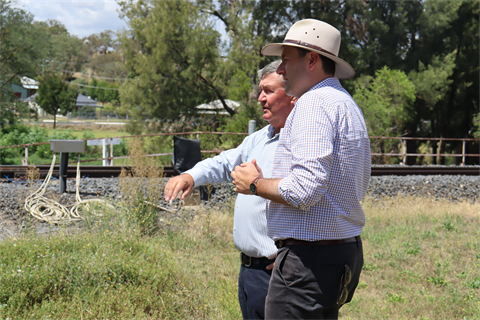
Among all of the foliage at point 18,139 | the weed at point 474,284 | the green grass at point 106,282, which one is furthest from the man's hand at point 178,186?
the foliage at point 18,139

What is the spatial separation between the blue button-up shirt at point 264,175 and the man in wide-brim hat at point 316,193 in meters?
0.57

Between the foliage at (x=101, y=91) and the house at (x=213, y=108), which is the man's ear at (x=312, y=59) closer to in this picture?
the house at (x=213, y=108)

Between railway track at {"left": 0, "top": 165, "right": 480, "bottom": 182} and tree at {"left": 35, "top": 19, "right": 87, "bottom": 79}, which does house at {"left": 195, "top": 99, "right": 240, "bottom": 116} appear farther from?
tree at {"left": 35, "top": 19, "right": 87, "bottom": 79}

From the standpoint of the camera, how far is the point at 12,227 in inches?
250

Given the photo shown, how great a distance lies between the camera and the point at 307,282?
1.87 meters

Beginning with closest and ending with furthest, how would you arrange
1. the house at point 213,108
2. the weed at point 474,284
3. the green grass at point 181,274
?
the green grass at point 181,274
the weed at point 474,284
the house at point 213,108

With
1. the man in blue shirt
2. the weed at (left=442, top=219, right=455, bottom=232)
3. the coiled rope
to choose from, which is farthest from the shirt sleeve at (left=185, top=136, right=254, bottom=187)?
the weed at (left=442, top=219, right=455, bottom=232)

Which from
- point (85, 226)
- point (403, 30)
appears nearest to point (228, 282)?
point (85, 226)

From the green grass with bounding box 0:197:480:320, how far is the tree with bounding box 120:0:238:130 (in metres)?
15.9

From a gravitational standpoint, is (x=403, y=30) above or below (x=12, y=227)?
above

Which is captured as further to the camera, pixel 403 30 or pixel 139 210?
pixel 403 30

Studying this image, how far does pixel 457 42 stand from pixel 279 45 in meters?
32.1

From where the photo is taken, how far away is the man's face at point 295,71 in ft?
6.71

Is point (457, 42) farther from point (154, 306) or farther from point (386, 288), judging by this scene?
point (154, 306)
